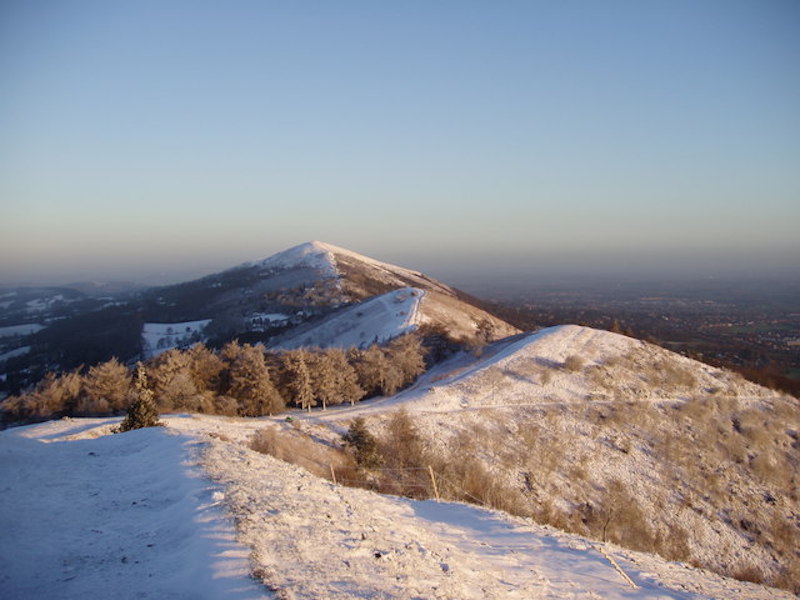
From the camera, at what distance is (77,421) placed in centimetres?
2522

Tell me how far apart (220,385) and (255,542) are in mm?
29573

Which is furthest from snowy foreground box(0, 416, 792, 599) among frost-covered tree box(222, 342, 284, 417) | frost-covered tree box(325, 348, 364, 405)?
frost-covered tree box(325, 348, 364, 405)

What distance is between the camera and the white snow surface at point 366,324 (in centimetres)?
6050

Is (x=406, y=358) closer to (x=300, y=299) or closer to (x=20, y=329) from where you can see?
(x=300, y=299)

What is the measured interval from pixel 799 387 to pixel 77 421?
6223cm

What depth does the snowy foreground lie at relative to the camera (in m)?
6.91

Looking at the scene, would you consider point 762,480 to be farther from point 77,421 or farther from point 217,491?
point 77,421

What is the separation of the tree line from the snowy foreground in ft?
58.1

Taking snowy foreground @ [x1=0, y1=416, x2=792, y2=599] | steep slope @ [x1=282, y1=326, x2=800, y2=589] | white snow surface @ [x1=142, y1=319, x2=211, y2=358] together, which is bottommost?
white snow surface @ [x1=142, y1=319, x2=211, y2=358]

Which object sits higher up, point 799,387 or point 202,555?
point 202,555

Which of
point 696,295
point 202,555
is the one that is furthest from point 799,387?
point 696,295

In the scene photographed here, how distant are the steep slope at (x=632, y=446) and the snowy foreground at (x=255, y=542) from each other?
1035cm

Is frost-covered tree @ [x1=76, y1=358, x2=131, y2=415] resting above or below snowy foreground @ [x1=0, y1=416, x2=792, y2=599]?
below

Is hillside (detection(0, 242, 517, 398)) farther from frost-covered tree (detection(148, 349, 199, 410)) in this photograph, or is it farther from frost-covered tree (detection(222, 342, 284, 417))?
frost-covered tree (detection(148, 349, 199, 410))
